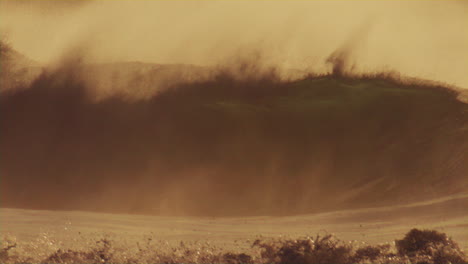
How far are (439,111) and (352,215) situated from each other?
2608 millimetres

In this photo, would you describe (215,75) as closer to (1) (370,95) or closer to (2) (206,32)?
(2) (206,32)

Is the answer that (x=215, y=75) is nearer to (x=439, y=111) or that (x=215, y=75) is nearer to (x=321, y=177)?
(x=321, y=177)

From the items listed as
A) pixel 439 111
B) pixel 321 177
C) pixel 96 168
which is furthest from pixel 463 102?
pixel 96 168

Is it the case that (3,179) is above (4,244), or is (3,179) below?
above

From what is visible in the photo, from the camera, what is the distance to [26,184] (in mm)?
11391

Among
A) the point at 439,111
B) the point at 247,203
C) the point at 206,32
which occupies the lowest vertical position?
the point at 247,203

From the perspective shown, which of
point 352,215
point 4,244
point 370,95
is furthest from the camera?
point 370,95

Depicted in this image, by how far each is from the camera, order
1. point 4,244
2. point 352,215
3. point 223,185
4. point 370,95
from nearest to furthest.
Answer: point 4,244 < point 352,215 < point 223,185 < point 370,95

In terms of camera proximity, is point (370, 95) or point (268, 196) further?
point (370, 95)

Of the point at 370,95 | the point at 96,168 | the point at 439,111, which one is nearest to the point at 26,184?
the point at 96,168

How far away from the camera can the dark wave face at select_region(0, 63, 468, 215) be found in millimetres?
10781

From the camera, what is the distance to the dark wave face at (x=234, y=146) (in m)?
10.8

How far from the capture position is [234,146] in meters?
11.4

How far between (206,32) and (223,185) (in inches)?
109
